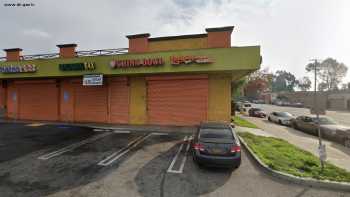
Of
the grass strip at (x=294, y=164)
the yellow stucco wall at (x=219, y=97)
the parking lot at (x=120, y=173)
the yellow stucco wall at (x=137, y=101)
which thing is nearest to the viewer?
the parking lot at (x=120, y=173)

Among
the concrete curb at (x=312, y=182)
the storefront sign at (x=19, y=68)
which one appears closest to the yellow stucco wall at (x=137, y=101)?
the storefront sign at (x=19, y=68)

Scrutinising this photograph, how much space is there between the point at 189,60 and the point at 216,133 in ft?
21.5

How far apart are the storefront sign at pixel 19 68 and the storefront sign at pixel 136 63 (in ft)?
24.1

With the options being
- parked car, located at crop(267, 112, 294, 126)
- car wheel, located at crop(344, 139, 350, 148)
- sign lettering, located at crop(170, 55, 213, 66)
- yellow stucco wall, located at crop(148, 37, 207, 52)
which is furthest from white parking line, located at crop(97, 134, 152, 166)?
parked car, located at crop(267, 112, 294, 126)

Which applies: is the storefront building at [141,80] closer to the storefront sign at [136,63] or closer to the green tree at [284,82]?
the storefront sign at [136,63]

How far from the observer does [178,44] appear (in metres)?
13.7

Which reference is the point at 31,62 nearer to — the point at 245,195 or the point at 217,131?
the point at 217,131

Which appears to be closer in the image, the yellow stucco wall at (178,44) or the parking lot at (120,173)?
the parking lot at (120,173)

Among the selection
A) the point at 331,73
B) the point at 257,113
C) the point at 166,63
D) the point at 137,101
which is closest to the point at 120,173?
the point at 166,63

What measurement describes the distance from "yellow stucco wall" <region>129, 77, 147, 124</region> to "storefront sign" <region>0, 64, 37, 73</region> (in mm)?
8334

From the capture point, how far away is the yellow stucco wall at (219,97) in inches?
513

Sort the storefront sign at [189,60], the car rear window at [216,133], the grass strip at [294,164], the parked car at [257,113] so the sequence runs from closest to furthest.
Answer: the grass strip at [294,164] → the car rear window at [216,133] → the storefront sign at [189,60] → the parked car at [257,113]

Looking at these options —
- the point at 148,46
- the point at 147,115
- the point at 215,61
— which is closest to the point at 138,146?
the point at 147,115

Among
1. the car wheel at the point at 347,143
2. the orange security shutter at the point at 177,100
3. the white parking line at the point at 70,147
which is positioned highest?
the orange security shutter at the point at 177,100
